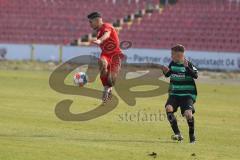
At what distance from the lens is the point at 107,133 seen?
47.2 ft

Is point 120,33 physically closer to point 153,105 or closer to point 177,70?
point 153,105

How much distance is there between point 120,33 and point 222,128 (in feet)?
104

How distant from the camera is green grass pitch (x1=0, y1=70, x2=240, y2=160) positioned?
11.5m

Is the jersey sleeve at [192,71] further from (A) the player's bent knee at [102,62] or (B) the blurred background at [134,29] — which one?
(B) the blurred background at [134,29]

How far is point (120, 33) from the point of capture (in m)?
47.2

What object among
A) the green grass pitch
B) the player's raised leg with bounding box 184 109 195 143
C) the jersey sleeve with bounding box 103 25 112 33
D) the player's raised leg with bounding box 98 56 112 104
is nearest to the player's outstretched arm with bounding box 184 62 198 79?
the player's raised leg with bounding box 184 109 195 143

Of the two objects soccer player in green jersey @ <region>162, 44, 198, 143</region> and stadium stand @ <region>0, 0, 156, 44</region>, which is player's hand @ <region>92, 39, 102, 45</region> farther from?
stadium stand @ <region>0, 0, 156, 44</region>

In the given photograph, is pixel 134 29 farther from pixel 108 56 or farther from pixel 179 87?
pixel 179 87

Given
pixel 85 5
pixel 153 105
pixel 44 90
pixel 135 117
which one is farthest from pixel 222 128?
pixel 85 5

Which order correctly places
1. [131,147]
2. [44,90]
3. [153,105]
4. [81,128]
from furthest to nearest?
[44,90], [153,105], [81,128], [131,147]

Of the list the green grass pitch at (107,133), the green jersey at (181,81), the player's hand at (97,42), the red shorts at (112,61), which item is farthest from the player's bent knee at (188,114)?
the red shorts at (112,61)

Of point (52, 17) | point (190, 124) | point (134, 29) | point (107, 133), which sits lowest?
point (107, 133)

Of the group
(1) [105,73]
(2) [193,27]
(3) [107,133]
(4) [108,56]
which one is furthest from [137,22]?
(3) [107,133]

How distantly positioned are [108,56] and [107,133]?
4304 millimetres
